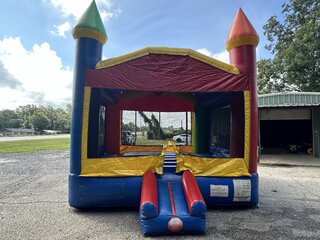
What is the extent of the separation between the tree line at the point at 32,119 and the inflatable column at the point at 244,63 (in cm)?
7764

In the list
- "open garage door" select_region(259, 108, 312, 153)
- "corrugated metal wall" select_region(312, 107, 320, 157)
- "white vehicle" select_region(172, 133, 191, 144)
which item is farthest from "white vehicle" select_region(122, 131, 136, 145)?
"open garage door" select_region(259, 108, 312, 153)

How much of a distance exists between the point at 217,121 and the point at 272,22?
20793mm

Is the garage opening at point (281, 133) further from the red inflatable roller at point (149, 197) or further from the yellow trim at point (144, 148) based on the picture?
the red inflatable roller at point (149, 197)

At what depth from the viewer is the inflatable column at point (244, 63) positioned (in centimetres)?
448

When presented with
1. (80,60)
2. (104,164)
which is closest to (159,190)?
(104,164)

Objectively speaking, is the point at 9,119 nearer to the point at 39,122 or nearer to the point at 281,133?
the point at 39,122

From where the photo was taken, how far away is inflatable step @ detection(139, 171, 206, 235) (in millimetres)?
3314

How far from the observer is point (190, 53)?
452 centimetres

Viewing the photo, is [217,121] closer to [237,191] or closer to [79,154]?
[237,191]

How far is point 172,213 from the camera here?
3.42m

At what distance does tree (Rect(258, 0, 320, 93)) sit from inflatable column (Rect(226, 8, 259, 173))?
670 inches

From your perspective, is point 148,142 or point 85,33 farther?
point 148,142

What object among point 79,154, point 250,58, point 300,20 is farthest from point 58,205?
point 300,20

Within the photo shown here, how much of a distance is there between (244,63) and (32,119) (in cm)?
8164
